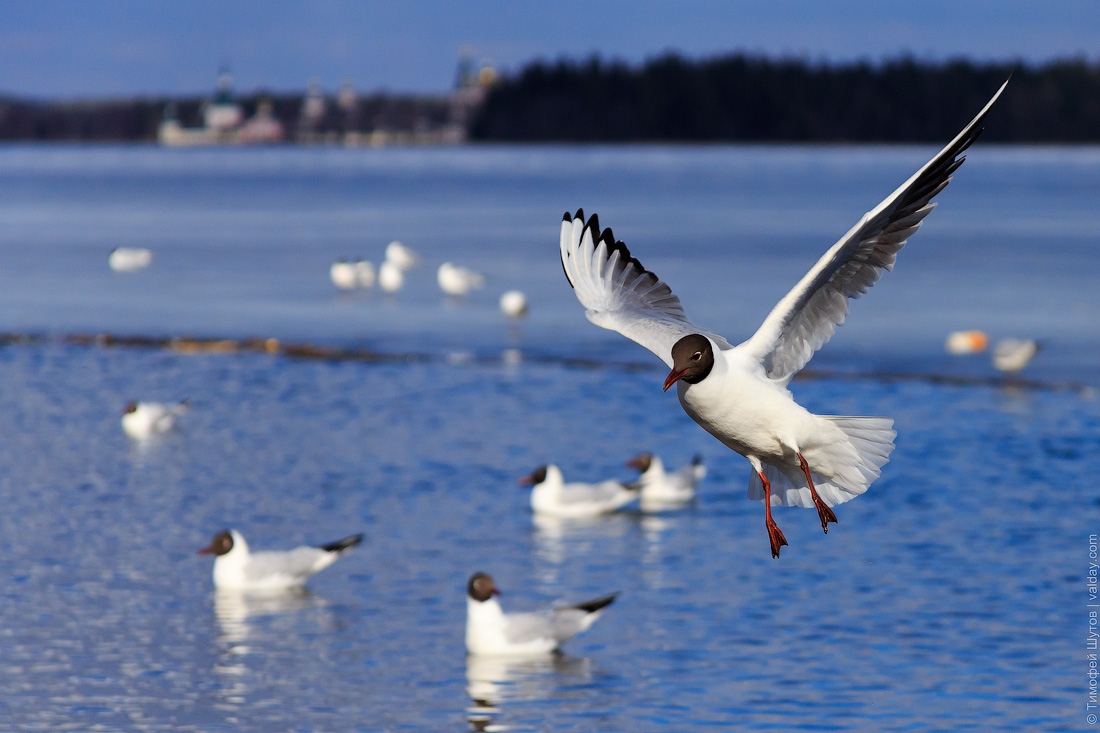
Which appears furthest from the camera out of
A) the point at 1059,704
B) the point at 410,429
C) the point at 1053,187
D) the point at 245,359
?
the point at 1053,187

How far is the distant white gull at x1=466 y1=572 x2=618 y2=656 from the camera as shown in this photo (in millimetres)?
13664

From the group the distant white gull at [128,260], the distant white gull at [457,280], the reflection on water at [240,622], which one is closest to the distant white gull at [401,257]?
the distant white gull at [457,280]

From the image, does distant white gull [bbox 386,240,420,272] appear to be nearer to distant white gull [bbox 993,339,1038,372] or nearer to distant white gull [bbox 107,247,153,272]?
distant white gull [bbox 107,247,153,272]

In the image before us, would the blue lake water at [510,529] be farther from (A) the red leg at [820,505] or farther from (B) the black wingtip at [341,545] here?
(A) the red leg at [820,505]

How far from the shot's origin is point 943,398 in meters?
24.3

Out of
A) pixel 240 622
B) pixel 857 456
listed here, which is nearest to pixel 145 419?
pixel 240 622

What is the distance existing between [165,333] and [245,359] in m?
4.19

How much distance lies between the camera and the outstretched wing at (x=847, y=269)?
856 cm

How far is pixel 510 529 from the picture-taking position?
695 inches

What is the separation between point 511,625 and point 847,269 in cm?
546

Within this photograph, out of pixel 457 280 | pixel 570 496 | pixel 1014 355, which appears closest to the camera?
pixel 570 496

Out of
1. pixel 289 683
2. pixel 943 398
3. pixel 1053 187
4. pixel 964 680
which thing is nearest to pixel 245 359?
pixel 943 398

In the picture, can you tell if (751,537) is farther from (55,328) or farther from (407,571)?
(55,328)

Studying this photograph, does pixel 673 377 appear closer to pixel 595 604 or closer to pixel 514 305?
pixel 595 604
